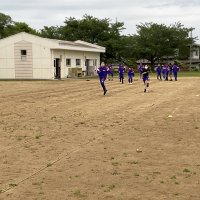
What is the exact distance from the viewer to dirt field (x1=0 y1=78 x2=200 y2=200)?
6.61 metres

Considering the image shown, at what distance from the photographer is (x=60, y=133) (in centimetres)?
1159

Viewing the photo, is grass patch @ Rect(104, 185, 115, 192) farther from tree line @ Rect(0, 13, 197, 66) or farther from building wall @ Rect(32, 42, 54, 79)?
tree line @ Rect(0, 13, 197, 66)

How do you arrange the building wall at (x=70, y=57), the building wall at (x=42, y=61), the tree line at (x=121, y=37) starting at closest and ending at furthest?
1. the building wall at (x=42, y=61)
2. the building wall at (x=70, y=57)
3. the tree line at (x=121, y=37)

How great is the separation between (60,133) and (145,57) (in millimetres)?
73756

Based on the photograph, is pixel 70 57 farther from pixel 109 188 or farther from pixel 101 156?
pixel 109 188

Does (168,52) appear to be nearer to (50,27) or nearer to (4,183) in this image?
(50,27)

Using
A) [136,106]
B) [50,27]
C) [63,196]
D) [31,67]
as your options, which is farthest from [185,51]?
[63,196]

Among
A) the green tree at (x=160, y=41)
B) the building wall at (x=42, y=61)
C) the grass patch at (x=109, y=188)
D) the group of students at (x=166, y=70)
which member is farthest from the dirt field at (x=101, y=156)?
the green tree at (x=160, y=41)

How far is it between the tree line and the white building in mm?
18031

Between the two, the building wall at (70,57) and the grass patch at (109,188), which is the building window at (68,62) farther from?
the grass patch at (109,188)

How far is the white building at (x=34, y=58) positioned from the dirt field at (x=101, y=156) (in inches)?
1414

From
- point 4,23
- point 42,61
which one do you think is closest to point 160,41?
point 4,23

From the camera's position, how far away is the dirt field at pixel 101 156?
661 centimetres

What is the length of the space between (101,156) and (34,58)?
144ft
